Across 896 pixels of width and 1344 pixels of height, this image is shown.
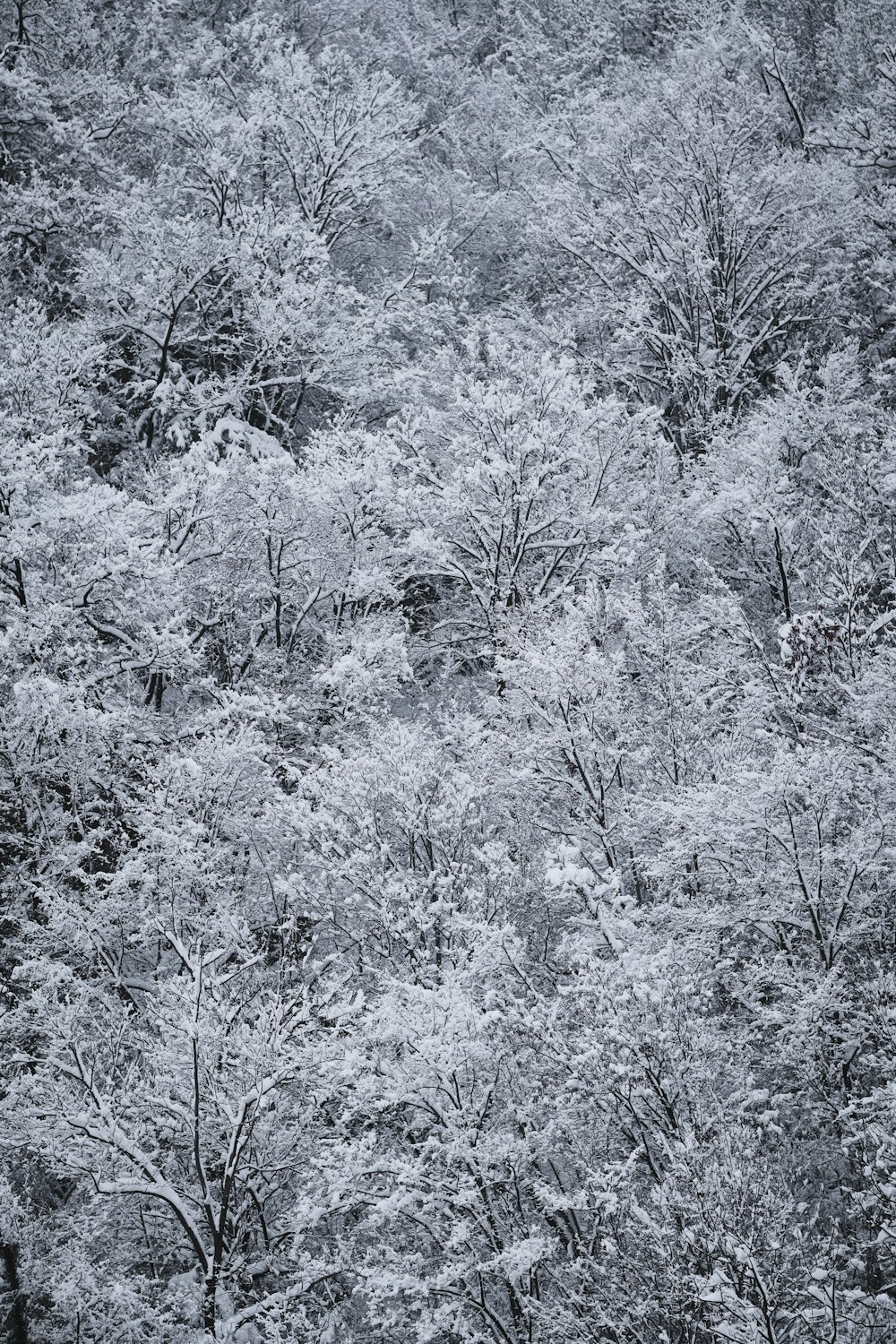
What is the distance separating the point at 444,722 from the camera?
17000mm

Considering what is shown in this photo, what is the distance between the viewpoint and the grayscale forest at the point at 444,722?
10.3m

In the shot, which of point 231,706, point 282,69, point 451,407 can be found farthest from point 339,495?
point 282,69

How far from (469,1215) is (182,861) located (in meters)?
6.14

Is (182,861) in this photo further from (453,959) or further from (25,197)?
(25,197)

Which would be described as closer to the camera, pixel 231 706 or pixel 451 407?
pixel 231 706

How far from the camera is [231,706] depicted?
16109 mm

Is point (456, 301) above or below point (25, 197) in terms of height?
below

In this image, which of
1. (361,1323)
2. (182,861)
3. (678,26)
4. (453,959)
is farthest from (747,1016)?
(678,26)

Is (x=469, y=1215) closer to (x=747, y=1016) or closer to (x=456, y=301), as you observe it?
(x=747, y=1016)

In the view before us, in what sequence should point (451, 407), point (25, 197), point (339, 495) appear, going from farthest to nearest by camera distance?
point (25, 197)
point (451, 407)
point (339, 495)

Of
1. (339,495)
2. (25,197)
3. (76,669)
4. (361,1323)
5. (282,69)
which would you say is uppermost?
(282,69)

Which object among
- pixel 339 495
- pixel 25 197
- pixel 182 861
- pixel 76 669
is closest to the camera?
pixel 182 861

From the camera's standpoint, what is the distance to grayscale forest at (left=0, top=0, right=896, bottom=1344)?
1031cm

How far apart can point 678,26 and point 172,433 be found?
26912mm
